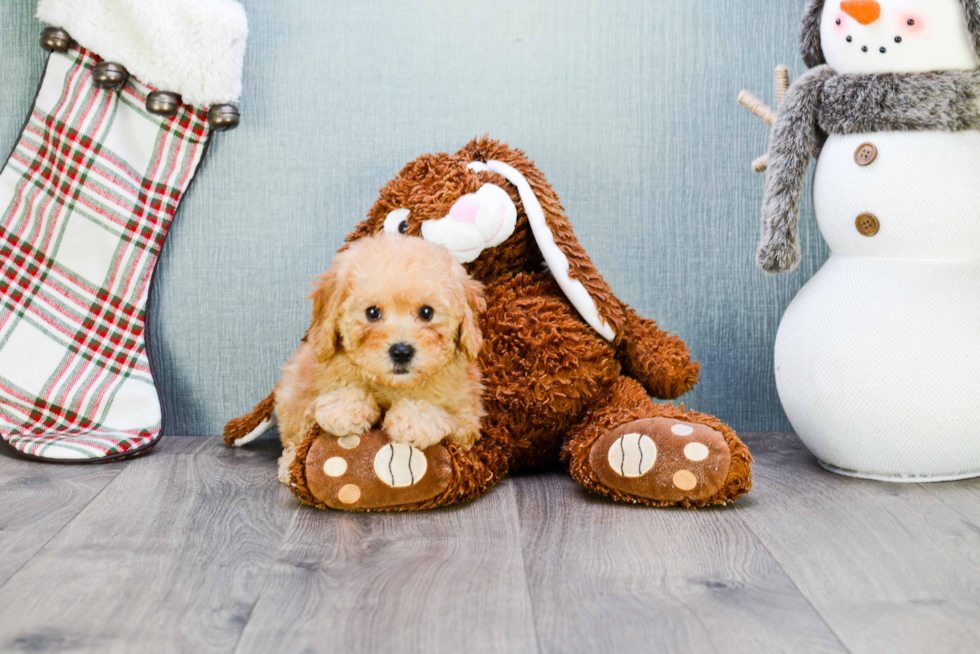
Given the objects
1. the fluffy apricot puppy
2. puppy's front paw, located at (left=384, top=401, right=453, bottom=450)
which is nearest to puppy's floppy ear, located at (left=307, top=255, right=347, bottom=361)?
the fluffy apricot puppy

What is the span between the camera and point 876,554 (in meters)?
0.93

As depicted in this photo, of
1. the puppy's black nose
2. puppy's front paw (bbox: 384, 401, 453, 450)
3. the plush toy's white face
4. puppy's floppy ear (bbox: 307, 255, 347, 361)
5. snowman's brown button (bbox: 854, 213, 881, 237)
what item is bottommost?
puppy's front paw (bbox: 384, 401, 453, 450)

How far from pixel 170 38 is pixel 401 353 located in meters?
0.71

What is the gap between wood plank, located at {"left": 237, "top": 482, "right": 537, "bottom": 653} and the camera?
0.74 metres

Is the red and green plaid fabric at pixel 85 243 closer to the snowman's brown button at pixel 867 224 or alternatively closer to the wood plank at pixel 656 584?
the wood plank at pixel 656 584

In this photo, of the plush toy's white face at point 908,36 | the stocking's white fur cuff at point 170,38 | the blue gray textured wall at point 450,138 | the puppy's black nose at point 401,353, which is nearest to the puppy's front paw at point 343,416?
the puppy's black nose at point 401,353

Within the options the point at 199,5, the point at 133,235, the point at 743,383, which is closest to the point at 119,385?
the point at 133,235

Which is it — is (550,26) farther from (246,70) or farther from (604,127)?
(246,70)

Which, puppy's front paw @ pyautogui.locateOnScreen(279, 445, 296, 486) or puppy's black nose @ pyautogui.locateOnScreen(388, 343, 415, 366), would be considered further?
puppy's front paw @ pyautogui.locateOnScreen(279, 445, 296, 486)

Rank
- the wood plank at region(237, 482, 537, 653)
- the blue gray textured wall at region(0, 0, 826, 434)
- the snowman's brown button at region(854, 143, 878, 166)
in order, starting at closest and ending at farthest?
the wood plank at region(237, 482, 537, 653) < the snowman's brown button at region(854, 143, 878, 166) < the blue gray textured wall at region(0, 0, 826, 434)

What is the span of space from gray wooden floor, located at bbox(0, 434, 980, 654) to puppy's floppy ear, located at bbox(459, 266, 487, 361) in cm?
20

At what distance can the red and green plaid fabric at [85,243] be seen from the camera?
54.8 inches

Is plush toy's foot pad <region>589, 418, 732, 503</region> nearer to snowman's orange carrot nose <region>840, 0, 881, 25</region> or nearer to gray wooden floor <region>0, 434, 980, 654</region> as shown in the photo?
gray wooden floor <region>0, 434, 980, 654</region>

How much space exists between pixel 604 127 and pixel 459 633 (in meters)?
0.97
